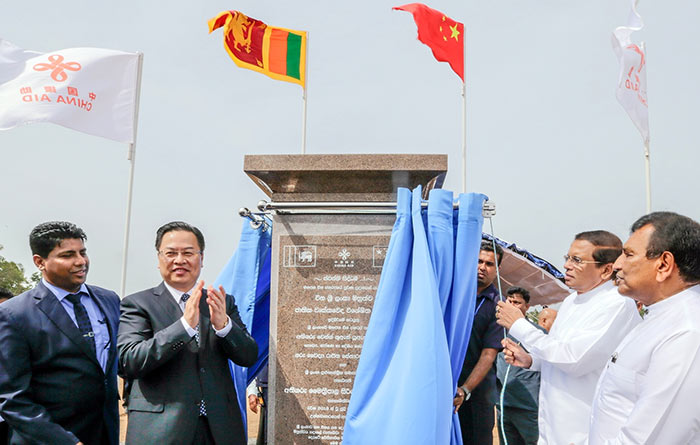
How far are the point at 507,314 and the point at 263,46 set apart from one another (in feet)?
27.5

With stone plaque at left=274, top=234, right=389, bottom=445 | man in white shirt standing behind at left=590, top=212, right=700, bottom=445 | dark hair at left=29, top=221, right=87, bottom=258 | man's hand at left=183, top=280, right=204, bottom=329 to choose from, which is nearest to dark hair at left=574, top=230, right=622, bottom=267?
man in white shirt standing behind at left=590, top=212, right=700, bottom=445

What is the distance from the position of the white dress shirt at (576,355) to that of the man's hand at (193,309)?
74.2 inches

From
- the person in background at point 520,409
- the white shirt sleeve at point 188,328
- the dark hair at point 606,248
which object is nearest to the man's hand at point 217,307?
the white shirt sleeve at point 188,328

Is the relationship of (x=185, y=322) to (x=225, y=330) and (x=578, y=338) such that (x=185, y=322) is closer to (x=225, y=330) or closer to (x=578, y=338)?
(x=225, y=330)

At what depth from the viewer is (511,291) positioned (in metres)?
6.83

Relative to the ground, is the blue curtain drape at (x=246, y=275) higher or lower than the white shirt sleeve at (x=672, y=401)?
higher

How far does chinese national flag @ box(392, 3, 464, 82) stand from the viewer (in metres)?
11.2

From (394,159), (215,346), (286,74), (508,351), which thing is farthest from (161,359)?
(286,74)

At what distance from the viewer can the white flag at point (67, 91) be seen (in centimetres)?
743

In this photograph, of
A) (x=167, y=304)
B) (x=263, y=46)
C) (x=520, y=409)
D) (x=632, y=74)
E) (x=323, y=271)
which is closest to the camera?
(x=167, y=304)

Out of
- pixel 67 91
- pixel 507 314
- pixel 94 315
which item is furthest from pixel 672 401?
pixel 67 91

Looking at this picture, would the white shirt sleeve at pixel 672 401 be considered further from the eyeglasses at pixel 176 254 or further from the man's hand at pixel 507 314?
the eyeglasses at pixel 176 254

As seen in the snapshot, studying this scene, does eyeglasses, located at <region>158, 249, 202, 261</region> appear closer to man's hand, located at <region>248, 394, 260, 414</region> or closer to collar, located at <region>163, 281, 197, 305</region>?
collar, located at <region>163, 281, 197, 305</region>

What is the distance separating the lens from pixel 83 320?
3.61 metres
